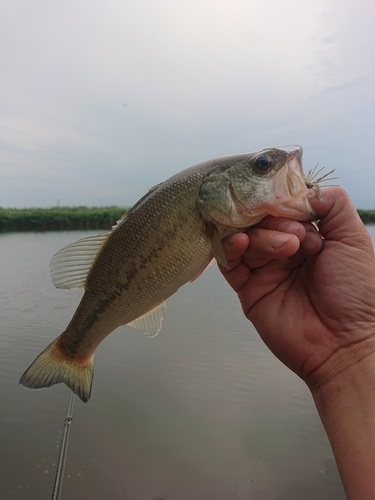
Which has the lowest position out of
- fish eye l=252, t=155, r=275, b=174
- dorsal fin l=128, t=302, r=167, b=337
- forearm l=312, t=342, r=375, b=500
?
forearm l=312, t=342, r=375, b=500

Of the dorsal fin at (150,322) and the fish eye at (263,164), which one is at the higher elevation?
the fish eye at (263,164)

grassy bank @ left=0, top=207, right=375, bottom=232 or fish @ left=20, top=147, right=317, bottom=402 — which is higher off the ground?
fish @ left=20, top=147, right=317, bottom=402

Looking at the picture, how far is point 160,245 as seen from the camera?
270 cm

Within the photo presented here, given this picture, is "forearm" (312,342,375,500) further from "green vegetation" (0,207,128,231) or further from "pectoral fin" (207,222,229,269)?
"green vegetation" (0,207,128,231)

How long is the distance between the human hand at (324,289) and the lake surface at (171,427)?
107 inches

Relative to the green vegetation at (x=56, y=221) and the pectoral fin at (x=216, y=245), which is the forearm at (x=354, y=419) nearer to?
the pectoral fin at (x=216, y=245)

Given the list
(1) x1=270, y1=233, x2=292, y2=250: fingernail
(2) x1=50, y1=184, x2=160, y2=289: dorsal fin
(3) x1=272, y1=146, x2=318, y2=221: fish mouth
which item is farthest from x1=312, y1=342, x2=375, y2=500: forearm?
(2) x1=50, y1=184, x2=160, y2=289: dorsal fin

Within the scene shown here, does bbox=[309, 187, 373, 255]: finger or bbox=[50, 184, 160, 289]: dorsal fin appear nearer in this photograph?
bbox=[309, 187, 373, 255]: finger

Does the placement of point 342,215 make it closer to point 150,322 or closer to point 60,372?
point 150,322

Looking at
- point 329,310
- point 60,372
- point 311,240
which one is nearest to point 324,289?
point 329,310

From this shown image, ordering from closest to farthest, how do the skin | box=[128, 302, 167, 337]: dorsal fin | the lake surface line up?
the skin
box=[128, 302, 167, 337]: dorsal fin
the lake surface

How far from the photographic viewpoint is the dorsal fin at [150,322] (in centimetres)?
307

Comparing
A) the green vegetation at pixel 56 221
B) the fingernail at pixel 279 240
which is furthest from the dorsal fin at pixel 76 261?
the green vegetation at pixel 56 221

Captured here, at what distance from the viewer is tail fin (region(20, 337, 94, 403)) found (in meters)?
2.92
